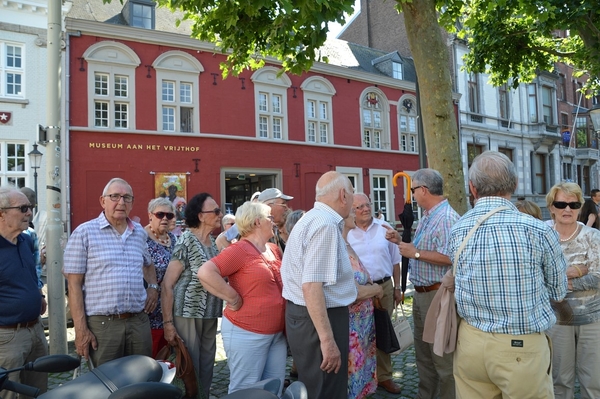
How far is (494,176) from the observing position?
2.56 m

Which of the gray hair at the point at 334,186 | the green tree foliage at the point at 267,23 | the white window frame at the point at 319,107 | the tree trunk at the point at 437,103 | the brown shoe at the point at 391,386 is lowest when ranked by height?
the brown shoe at the point at 391,386

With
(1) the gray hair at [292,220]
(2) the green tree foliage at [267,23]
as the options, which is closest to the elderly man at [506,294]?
(1) the gray hair at [292,220]

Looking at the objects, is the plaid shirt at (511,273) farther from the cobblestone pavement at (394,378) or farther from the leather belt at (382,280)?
the leather belt at (382,280)

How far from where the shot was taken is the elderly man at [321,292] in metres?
2.76

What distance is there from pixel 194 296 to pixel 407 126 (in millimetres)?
21529

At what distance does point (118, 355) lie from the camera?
353cm

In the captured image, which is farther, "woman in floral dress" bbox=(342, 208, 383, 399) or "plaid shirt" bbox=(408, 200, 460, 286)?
"plaid shirt" bbox=(408, 200, 460, 286)

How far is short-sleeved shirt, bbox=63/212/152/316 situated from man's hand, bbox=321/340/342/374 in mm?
1604

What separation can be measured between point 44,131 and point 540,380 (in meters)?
4.95

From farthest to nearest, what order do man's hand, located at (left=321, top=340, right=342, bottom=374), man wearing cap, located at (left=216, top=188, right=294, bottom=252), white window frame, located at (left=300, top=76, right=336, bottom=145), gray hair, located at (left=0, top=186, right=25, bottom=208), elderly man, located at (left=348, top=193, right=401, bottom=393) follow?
white window frame, located at (left=300, top=76, right=336, bottom=145) < man wearing cap, located at (left=216, top=188, right=294, bottom=252) < elderly man, located at (left=348, top=193, right=401, bottom=393) < gray hair, located at (left=0, top=186, right=25, bottom=208) < man's hand, located at (left=321, top=340, right=342, bottom=374)

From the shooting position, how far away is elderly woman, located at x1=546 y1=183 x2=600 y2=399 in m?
3.44

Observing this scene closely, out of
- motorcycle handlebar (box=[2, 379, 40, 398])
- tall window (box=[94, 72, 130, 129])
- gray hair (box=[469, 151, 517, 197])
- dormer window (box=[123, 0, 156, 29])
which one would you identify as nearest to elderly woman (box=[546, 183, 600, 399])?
gray hair (box=[469, 151, 517, 197])

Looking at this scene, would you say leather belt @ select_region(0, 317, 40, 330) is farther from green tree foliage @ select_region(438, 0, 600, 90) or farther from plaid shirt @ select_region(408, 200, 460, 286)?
green tree foliage @ select_region(438, 0, 600, 90)

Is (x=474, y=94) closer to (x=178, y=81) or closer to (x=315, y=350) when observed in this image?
(x=178, y=81)
